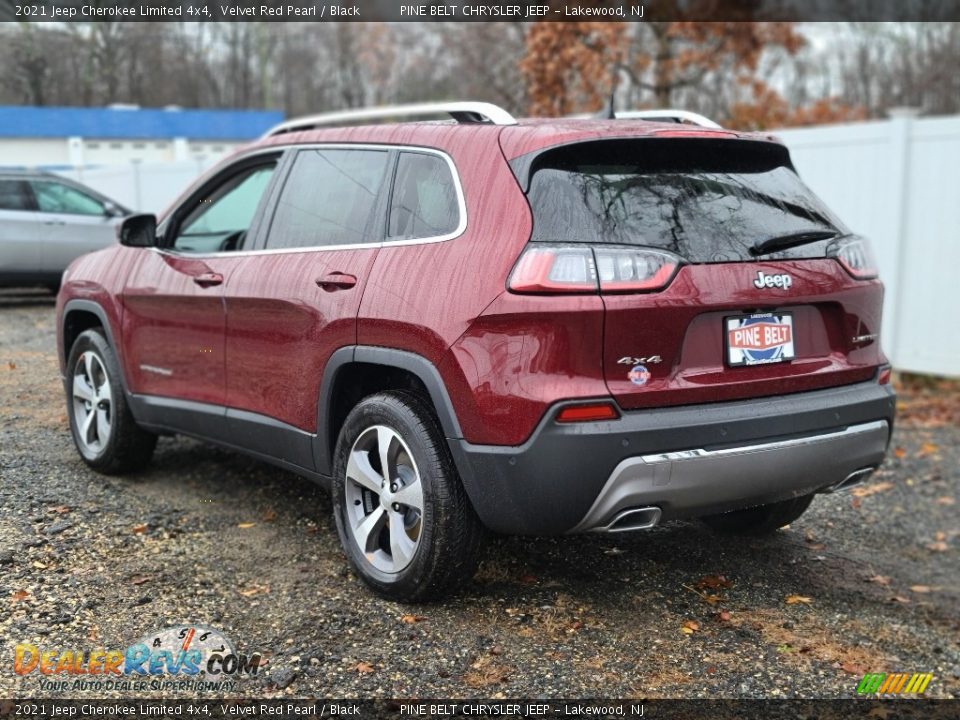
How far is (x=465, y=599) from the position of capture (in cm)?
402

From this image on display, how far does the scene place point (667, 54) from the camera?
21891 millimetres

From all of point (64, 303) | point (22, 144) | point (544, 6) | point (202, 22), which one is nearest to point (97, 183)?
point (22, 144)

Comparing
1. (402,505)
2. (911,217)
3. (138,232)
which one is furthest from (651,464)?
(911,217)

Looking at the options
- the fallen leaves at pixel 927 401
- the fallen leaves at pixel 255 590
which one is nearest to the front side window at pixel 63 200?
the fallen leaves at pixel 927 401

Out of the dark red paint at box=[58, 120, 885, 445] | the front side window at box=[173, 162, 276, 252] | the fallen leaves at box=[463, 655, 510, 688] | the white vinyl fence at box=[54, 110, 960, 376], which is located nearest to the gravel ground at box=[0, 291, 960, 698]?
the fallen leaves at box=[463, 655, 510, 688]

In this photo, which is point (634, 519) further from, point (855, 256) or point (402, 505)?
point (855, 256)

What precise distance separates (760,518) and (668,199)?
1993 mm

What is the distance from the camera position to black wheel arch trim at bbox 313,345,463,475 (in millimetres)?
3568

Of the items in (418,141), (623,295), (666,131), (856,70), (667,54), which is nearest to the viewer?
(623,295)

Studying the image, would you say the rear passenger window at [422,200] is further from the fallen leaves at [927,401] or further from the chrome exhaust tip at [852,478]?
the fallen leaves at [927,401]

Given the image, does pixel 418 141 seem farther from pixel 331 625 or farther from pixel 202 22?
pixel 202 22

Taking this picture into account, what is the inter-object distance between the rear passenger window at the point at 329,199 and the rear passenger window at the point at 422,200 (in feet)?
0.39

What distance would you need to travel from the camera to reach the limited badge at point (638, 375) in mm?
3381

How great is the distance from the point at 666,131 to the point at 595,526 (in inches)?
58.2
